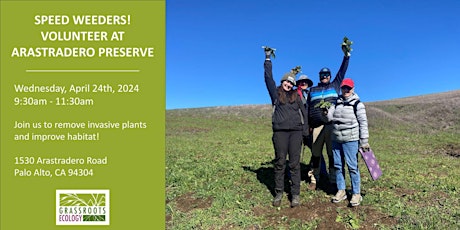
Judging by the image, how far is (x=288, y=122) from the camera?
7754 millimetres

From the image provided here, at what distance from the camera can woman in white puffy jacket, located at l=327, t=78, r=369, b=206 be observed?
7.46 metres

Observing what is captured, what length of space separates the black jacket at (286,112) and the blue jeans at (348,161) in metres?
0.83

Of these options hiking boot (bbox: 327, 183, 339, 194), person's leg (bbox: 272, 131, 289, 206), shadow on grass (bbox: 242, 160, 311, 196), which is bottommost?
hiking boot (bbox: 327, 183, 339, 194)

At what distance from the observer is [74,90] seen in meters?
6.57

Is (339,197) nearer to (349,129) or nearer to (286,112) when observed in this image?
(349,129)

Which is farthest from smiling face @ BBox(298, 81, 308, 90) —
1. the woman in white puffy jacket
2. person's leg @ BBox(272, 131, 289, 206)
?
person's leg @ BBox(272, 131, 289, 206)

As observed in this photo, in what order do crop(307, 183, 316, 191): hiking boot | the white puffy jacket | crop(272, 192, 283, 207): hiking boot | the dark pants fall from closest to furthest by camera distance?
1. the white puffy jacket
2. the dark pants
3. crop(272, 192, 283, 207): hiking boot
4. crop(307, 183, 316, 191): hiking boot

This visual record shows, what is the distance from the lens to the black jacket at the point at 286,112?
777cm

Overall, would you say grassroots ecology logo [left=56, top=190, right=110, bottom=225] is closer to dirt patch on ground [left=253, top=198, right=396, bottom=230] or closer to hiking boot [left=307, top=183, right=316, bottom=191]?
dirt patch on ground [left=253, top=198, right=396, bottom=230]

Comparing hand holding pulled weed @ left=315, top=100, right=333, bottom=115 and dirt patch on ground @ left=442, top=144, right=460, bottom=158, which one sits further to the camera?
dirt patch on ground @ left=442, top=144, right=460, bottom=158

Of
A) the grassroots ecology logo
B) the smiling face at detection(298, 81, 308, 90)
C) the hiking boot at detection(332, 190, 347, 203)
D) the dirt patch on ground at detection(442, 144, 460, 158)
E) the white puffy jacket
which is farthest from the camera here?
the dirt patch on ground at detection(442, 144, 460, 158)

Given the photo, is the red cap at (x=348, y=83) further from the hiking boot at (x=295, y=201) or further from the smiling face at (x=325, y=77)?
the hiking boot at (x=295, y=201)

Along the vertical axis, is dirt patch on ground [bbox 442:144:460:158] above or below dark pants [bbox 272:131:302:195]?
below

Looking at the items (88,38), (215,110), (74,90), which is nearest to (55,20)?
(88,38)
